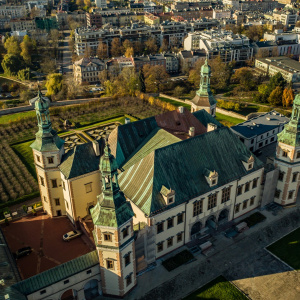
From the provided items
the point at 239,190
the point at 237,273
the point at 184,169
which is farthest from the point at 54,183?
the point at 237,273

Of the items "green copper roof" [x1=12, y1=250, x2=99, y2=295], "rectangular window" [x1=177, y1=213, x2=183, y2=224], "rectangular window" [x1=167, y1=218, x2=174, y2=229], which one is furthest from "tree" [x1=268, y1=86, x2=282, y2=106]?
"green copper roof" [x1=12, y1=250, x2=99, y2=295]

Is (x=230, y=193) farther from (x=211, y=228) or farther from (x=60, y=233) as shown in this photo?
(x=60, y=233)

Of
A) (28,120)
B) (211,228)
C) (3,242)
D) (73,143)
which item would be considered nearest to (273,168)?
(211,228)

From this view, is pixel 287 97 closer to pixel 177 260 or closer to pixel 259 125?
pixel 259 125

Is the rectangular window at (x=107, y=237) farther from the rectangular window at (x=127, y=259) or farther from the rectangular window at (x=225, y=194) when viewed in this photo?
the rectangular window at (x=225, y=194)

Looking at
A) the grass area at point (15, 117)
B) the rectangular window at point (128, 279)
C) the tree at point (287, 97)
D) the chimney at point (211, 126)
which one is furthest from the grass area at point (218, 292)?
the tree at point (287, 97)

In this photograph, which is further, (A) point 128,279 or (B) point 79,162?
(B) point 79,162

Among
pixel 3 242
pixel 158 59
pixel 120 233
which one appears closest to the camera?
pixel 120 233
